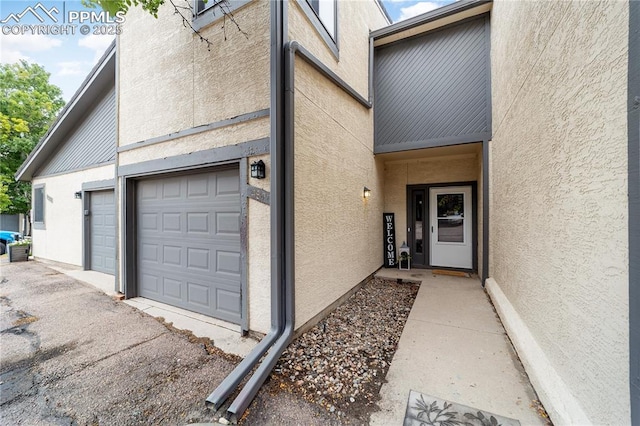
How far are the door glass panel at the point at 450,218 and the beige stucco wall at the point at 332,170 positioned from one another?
1926 millimetres

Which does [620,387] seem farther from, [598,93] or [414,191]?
[414,191]

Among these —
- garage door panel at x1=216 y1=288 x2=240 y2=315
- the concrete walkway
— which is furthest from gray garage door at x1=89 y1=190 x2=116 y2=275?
the concrete walkway

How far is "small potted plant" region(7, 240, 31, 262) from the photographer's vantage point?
7.34m

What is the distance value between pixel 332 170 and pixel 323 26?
→ 2151mm

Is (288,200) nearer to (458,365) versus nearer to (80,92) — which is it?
(458,365)

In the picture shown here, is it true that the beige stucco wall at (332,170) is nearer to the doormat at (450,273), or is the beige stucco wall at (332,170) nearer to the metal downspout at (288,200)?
the metal downspout at (288,200)

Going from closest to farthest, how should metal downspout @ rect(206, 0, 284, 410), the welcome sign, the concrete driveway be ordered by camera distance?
1. the concrete driveway
2. metal downspout @ rect(206, 0, 284, 410)
3. the welcome sign

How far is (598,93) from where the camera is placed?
1373 mm

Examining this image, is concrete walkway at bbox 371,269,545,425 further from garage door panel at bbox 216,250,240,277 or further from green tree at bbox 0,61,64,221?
green tree at bbox 0,61,64,221

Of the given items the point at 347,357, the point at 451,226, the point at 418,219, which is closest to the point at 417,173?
the point at 418,219

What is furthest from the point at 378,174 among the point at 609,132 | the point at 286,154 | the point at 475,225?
the point at 609,132

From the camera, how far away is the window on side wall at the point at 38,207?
7.50 m

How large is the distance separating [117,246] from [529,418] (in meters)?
5.90

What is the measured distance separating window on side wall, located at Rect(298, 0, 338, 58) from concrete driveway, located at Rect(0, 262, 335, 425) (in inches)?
172
